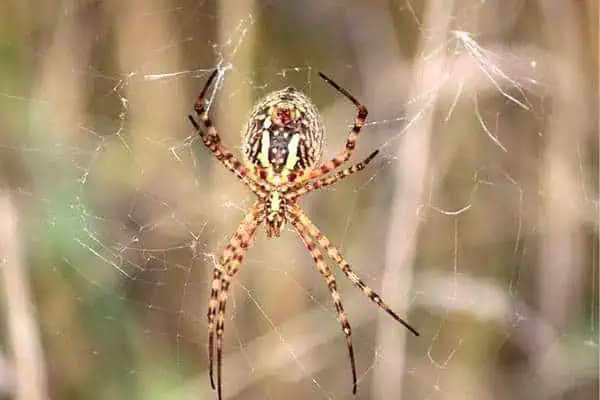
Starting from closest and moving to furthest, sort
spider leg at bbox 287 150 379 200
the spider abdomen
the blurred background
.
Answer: the spider abdomen < spider leg at bbox 287 150 379 200 < the blurred background

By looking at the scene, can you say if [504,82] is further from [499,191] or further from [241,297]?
[241,297]

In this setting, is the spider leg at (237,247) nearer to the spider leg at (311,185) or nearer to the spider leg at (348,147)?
the spider leg at (311,185)

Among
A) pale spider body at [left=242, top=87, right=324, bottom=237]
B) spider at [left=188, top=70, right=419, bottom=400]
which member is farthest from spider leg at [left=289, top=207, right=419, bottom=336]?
pale spider body at [left=242, top=87, right=324, bottom=237]

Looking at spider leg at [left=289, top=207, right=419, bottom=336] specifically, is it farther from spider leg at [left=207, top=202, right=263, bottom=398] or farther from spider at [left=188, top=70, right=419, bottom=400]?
spider leg at [left=207, top=202, right=263, bottom=398]

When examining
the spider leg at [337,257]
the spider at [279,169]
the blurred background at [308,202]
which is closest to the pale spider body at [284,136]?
the spider at [279,169]

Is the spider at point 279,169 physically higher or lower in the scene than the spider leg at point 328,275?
higher

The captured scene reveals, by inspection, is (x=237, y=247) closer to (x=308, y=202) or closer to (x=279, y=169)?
(x=279, y=169)

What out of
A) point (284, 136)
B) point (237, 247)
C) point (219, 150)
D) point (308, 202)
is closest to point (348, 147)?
point (284, 136)
